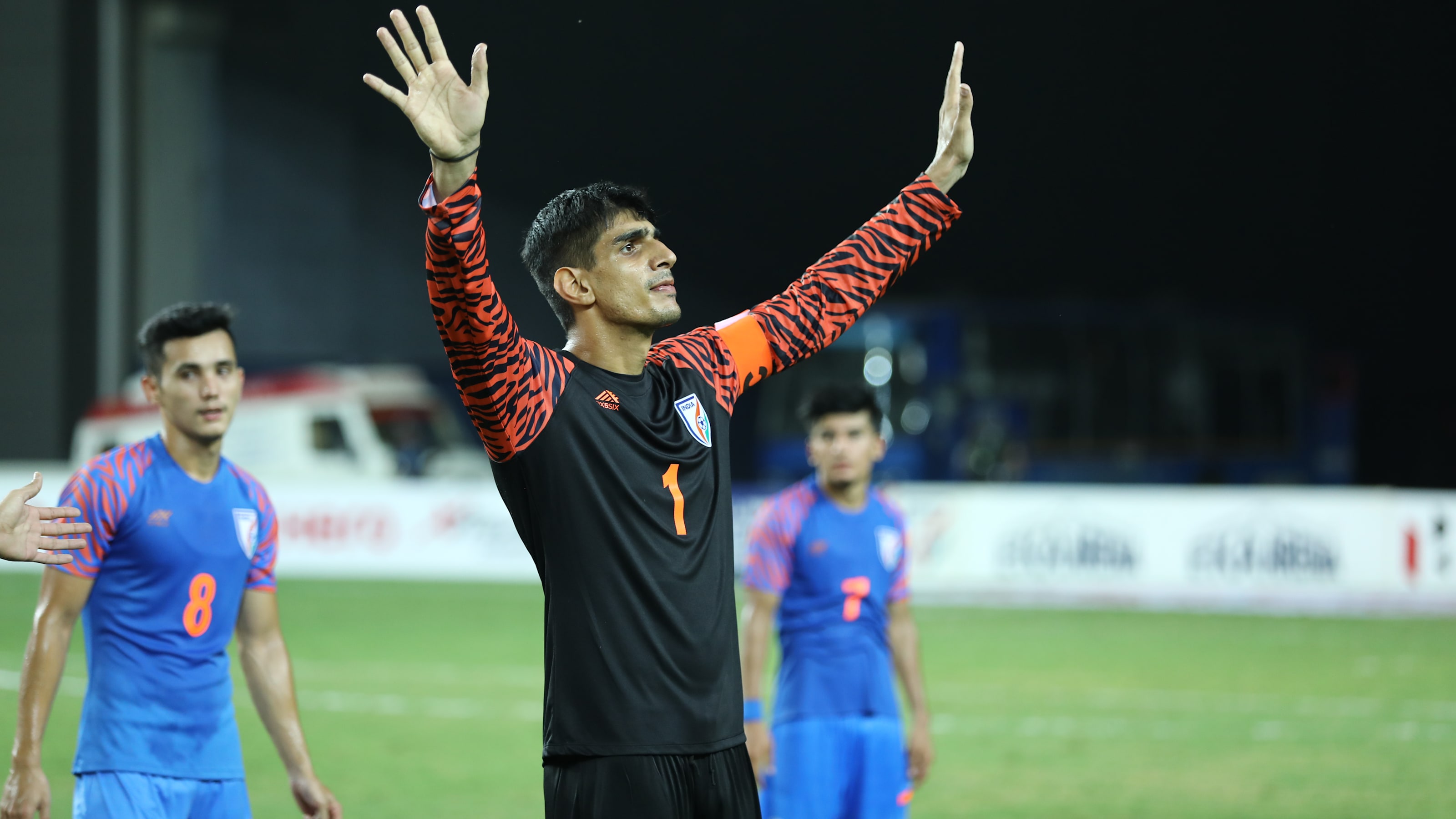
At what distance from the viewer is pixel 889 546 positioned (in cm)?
625

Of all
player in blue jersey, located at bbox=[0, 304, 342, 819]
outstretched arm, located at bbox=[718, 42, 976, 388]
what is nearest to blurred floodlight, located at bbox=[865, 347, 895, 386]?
player in blue jersey, located at bbox=[0, 304, 342, 819]

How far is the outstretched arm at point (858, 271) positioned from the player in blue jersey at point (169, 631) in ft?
6.57

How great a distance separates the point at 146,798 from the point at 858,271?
103 inches

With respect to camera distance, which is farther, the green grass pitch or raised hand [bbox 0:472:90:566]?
the green grass pitch

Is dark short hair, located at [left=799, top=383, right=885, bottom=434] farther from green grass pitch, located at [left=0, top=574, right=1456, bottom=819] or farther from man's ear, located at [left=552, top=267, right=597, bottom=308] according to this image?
man's ear, located at [left=552, top=267, right=597, bottom=308]

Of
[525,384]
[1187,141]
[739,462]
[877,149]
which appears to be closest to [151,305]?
[739,462]

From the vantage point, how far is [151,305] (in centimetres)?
2833

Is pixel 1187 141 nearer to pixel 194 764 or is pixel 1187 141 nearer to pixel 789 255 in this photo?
pixel 789 255

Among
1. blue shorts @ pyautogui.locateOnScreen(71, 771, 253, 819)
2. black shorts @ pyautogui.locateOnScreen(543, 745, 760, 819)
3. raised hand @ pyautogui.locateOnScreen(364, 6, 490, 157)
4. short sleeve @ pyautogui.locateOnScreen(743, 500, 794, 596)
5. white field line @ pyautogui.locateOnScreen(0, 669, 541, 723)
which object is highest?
raised hand @ pyautogui.locateOnScreen(364, 6, 490, 157)

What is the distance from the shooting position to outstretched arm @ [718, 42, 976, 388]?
143 inches

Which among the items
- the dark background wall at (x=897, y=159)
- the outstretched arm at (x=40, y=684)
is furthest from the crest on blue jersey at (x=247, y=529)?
the dark background wall at (x=897, y=159)

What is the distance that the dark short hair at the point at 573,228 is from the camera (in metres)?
3.25

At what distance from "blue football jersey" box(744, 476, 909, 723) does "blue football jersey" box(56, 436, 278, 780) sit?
2109 millimetres

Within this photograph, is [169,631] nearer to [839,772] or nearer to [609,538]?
[609,538]
